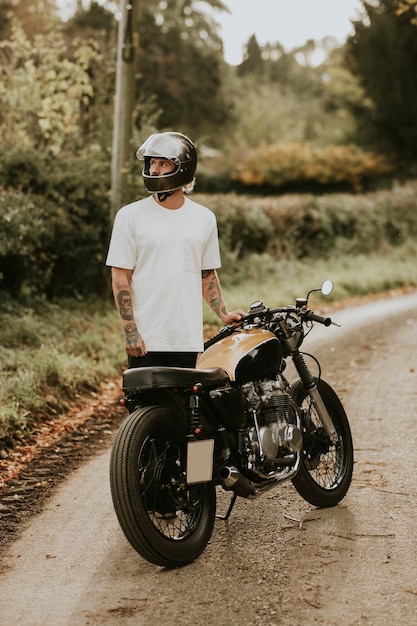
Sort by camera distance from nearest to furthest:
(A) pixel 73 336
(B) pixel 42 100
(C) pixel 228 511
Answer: (C) pixel 228 511
(A) pixel 73 336
(B) pixel 42 100

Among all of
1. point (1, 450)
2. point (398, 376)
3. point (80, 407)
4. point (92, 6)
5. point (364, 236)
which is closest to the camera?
point (1, 450)

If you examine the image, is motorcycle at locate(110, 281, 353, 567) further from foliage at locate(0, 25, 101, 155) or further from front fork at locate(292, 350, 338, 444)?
foliage at locate(0, 25, 101, 155)

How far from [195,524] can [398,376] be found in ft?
17.0

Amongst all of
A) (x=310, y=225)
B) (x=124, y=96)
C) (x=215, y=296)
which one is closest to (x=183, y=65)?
(x=310, y=225)

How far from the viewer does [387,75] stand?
113 ft

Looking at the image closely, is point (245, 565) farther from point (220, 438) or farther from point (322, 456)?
point (322, 456)

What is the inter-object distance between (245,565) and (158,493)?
0.57 metres

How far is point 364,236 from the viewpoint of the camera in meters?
21.5

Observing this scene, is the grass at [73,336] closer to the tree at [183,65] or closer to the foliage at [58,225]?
the foliage at [58,225]

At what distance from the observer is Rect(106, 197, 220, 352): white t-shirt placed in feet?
14.1

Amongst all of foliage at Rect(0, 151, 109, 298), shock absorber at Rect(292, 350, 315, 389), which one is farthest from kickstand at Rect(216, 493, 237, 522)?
foliage at Rect(0, 151, 109, 298)

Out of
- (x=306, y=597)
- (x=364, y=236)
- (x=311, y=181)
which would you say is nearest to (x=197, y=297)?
(x=306, y=597)

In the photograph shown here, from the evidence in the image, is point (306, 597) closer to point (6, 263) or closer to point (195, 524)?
point (195, 524)

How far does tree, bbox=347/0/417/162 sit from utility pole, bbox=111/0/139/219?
21.3 metres
